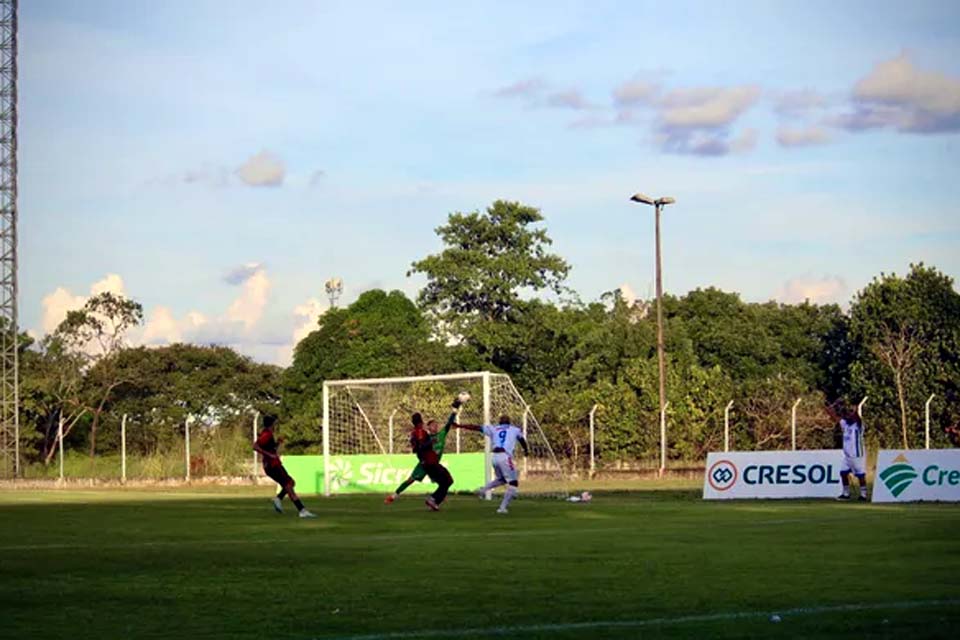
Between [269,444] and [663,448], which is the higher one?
[269,444]

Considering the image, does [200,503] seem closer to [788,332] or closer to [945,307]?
[945,307]

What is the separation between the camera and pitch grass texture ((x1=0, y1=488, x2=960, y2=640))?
11.8 m

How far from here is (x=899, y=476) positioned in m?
32.5

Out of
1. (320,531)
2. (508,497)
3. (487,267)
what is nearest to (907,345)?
(487,267)

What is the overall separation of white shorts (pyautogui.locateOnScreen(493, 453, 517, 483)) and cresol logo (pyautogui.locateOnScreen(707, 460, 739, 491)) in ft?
20.5

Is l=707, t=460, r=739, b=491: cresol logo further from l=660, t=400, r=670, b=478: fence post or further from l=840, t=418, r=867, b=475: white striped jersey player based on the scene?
l=660, t=400, r=670, b=478: fence post

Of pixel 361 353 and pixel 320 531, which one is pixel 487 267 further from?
pixel 320 531

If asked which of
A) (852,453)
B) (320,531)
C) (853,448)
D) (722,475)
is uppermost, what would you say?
(853,448)

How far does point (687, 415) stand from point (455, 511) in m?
31.2

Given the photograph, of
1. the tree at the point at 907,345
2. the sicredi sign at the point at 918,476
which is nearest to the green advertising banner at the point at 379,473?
the sicredi sign at the point at 918,476

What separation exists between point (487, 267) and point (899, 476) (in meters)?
58.1

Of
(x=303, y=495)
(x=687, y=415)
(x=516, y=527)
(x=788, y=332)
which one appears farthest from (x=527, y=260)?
(x=516, y=527)

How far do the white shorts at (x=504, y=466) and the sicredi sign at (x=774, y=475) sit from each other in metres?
6.07

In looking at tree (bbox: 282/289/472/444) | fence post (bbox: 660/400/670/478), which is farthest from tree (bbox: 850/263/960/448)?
tree (bbox: 282/289/472/444)
